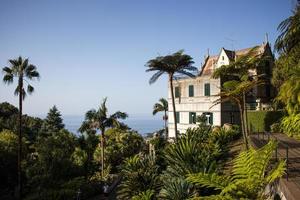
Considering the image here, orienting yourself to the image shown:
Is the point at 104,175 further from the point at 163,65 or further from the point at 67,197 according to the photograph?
the point at 163,65

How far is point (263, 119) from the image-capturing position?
2841cm

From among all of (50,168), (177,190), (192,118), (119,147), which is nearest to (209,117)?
(192,118)

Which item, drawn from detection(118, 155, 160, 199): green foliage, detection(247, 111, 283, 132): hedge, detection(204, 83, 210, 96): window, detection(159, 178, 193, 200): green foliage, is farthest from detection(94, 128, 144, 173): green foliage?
detection(159, 178, 193, 200): green foliage

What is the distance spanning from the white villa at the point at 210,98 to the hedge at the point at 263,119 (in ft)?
8.96

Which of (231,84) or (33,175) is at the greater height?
(231,84)

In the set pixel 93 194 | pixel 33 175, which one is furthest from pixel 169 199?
pixel 33 175

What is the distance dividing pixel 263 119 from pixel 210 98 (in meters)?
6.84

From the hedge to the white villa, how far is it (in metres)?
2.73

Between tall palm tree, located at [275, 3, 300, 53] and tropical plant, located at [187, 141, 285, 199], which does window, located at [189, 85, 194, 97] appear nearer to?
tall palm tree, located at [275, 3, 300, 53]

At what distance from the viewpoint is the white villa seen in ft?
108

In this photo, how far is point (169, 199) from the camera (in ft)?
35.6

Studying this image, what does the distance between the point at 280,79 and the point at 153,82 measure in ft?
37.4

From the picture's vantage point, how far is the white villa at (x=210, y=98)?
1298 inches

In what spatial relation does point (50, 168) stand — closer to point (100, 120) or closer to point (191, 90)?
point (100, 120)
